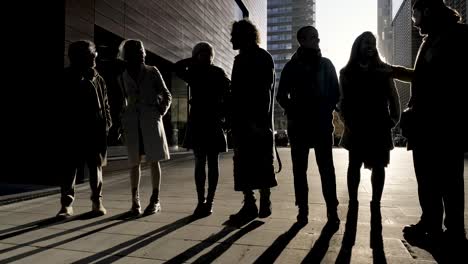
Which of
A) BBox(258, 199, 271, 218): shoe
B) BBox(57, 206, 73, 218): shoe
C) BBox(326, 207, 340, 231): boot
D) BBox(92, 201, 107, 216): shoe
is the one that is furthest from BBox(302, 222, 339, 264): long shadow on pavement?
BBox(57, 206, 73, 218): shoe

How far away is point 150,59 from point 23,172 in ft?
27.0

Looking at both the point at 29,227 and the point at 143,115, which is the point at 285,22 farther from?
the point at 29,227

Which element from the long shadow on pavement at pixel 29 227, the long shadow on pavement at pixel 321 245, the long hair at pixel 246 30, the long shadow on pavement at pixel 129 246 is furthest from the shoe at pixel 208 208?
the long hair at pixel 246 30

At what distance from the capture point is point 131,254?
2.85 m

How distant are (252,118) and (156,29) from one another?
11.0 meters

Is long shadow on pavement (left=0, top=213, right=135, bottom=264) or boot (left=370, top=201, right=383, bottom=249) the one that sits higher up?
boot (left=370, top=201, right=383, bottom=249)

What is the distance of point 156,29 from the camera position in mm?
13914

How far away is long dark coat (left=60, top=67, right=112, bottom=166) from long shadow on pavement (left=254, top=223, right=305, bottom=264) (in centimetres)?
225

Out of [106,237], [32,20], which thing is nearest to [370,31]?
[106,237]

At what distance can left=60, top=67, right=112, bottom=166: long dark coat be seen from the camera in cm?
423

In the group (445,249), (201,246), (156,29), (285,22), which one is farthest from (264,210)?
(285,22)

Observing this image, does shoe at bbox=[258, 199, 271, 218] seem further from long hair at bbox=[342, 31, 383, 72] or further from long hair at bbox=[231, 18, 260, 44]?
long hair at bbox=[231, 18, 260, 44]

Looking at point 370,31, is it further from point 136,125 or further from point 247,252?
point 136,125

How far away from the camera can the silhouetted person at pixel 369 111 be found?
133 inches
